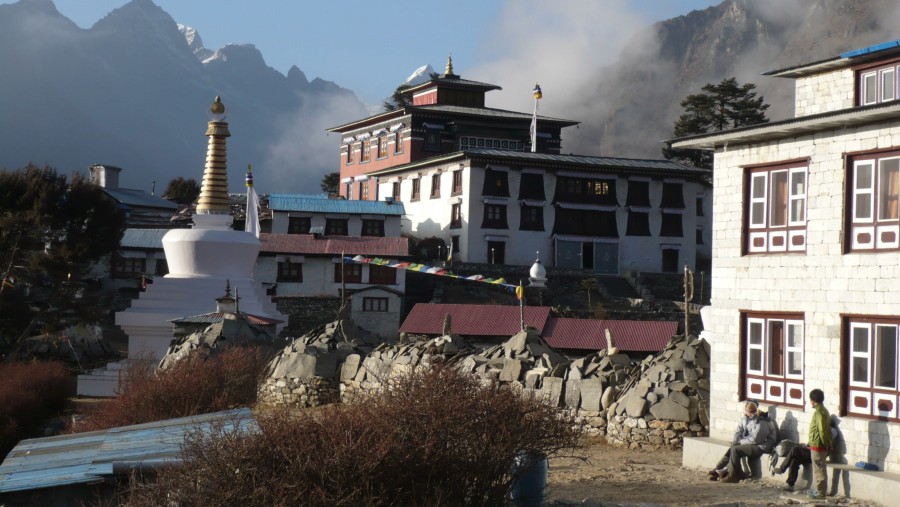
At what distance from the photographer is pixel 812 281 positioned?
60.7 feet

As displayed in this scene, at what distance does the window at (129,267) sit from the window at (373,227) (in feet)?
40.1

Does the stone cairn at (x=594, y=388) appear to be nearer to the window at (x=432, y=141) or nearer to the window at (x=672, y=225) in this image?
the window at (x=672, y=225)

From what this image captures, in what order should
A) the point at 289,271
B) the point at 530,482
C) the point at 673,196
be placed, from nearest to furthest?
the point at 530,482, the point at 289,271, the point at 673,196

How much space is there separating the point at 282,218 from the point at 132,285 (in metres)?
8.93

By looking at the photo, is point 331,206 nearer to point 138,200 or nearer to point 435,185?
point 435,185

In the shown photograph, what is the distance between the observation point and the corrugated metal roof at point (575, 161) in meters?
66.5

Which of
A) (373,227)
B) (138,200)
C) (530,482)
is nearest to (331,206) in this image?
(373,227)

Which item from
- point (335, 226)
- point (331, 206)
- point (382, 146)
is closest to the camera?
point (335, 226)

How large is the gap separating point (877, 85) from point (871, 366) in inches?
305

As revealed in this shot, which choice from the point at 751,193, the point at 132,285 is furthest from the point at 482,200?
the point at 751,193

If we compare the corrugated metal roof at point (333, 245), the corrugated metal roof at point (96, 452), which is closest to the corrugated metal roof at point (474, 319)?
the corrugated metal roof at point (333, 245)

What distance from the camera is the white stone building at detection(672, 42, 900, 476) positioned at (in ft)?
56.9

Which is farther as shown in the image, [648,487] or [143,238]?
[143,238]

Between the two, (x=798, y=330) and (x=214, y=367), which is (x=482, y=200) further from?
(x=798, y=330)
